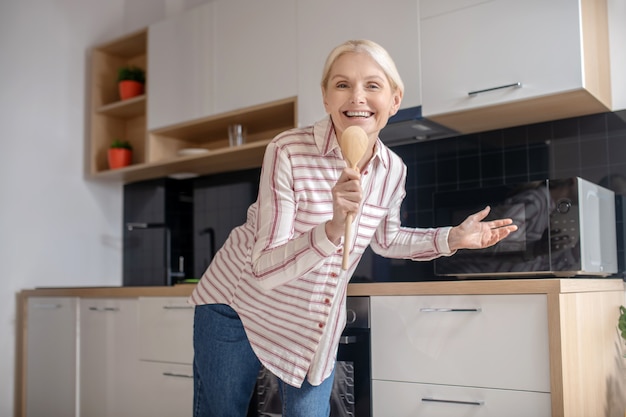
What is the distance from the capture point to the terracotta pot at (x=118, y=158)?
3826 mm

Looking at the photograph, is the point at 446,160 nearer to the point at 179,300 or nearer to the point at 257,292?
the point at 179,300

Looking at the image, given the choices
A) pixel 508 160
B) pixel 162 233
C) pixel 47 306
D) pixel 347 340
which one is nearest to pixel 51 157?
pixel 162 233

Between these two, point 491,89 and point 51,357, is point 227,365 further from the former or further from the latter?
point 51,357

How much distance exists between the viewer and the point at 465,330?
2092mm

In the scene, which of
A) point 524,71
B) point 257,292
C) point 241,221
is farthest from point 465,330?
point 241,221

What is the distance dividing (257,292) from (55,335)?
2104 mm

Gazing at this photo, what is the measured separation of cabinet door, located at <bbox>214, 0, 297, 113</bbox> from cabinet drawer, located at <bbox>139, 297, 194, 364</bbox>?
0.88 meters

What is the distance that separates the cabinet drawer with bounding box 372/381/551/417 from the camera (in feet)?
6.43

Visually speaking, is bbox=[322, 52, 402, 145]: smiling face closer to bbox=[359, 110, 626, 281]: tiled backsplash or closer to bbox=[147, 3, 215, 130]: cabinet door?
bbox=[359, 110, 626, 281]: tiled backsplash

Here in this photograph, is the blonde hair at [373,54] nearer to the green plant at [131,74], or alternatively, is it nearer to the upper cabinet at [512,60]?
the upper cabinet at [512,60]

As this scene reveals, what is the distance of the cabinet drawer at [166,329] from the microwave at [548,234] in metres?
1.04

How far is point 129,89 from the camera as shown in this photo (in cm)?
383

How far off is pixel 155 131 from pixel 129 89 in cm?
42

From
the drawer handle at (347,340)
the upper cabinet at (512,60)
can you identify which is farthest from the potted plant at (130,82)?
the drawer handle at (347,340)
